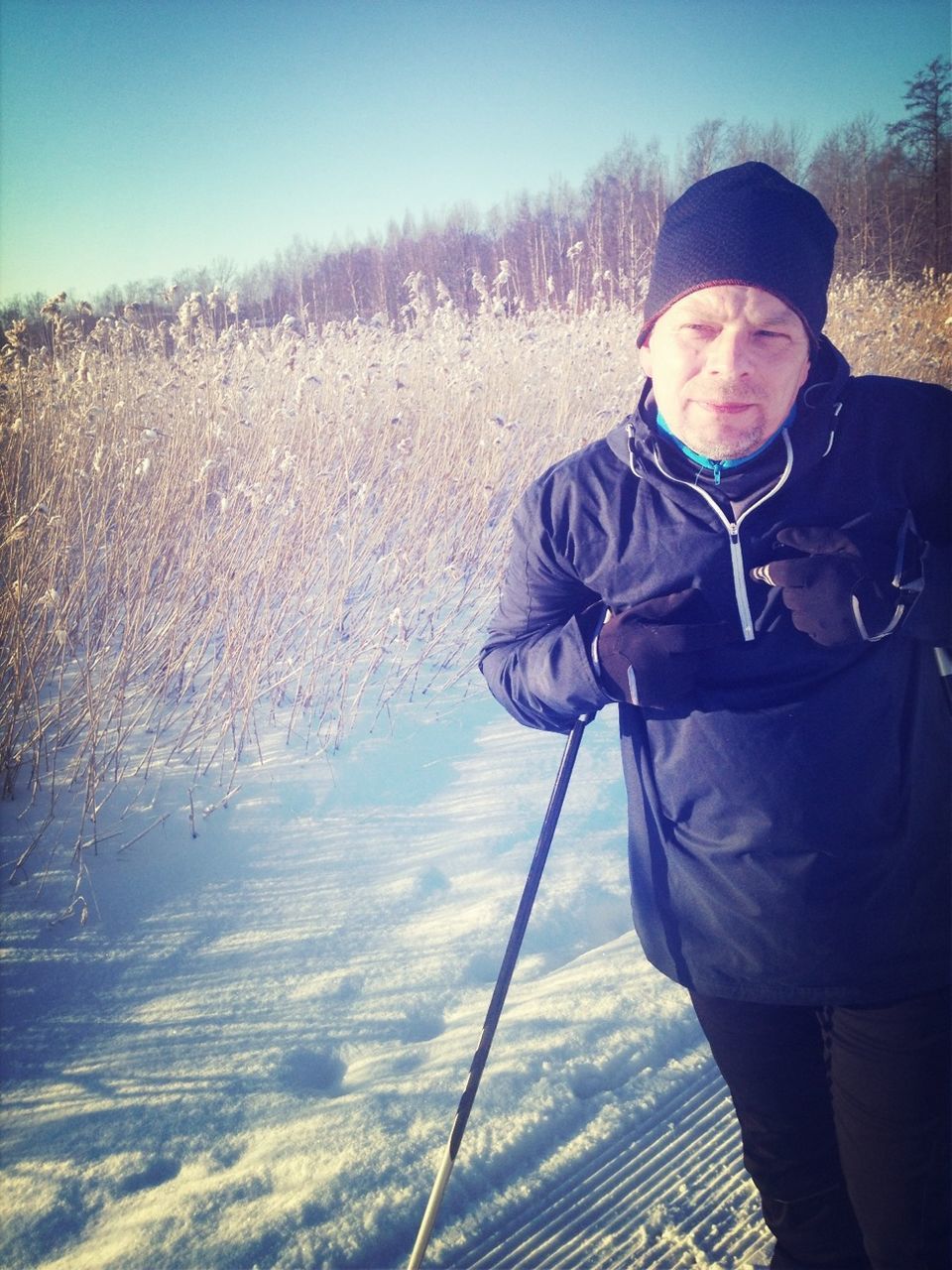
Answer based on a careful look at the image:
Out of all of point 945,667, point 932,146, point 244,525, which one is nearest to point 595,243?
point 932,146

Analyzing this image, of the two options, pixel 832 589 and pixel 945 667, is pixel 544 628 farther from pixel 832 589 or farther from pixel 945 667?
pixel 945 667

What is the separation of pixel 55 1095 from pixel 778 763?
174cm

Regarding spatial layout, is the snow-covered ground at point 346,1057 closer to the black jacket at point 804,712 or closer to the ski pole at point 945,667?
the black jacket at point 804,712

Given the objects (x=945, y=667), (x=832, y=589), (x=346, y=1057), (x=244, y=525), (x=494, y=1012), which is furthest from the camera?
(x=244, y=525)

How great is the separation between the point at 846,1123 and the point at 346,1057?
1093 millimetres

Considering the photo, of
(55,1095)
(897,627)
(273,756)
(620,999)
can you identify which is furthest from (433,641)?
(897,627)

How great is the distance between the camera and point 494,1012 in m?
1.26

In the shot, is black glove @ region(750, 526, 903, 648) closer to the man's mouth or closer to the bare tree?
the man's mouth

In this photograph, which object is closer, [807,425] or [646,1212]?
[807,425]

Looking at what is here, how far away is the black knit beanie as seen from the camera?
984 millimetres

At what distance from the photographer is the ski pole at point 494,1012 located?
1110 mm

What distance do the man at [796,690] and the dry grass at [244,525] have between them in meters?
1.92

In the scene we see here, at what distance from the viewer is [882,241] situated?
14.9 feet

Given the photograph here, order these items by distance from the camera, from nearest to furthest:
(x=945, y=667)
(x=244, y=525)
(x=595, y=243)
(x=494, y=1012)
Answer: (x=945, y=667) → (x=494, y=1012) → (x=244, y=525) → (x=595, y=243)
